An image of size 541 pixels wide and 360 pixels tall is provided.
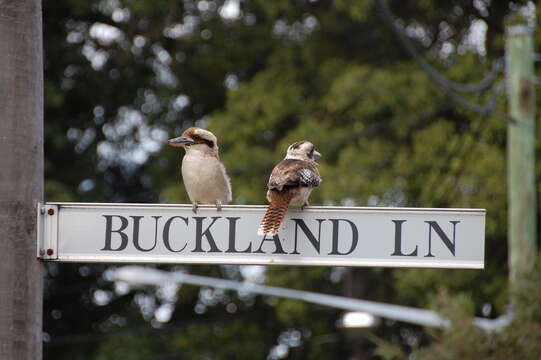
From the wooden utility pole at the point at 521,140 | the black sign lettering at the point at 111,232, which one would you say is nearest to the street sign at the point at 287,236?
the black sign lettering at the point at 111,232

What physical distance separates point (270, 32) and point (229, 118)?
242cm

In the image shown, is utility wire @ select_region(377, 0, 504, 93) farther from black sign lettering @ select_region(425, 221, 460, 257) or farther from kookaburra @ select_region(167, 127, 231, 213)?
black sign lettering @ select_region(425, 221, 460, 257)

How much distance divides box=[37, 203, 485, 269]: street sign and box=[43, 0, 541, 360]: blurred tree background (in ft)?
31.7

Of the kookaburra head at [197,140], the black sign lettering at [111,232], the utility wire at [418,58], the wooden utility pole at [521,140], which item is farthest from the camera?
the wooden utility pole at [521,140]

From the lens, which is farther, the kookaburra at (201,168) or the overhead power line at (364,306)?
the overhead power line at (364,306)

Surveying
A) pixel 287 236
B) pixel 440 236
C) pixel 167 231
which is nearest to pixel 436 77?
pixel 440 236

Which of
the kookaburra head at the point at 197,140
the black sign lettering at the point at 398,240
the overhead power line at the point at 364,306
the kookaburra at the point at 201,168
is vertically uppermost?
the kookaburra head at the point at 197,140

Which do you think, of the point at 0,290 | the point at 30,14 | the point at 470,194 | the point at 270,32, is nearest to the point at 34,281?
the point at 0,290

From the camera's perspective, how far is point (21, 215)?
371 cm

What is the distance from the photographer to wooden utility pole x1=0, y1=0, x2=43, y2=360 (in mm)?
3631

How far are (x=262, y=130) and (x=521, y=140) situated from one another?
6023 millimetres

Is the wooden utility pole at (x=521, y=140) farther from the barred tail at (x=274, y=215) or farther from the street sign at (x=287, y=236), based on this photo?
the street sign at (x=287, y=236)

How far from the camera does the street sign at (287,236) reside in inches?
156

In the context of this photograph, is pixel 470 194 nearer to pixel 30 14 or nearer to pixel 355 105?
pixel 355 105
